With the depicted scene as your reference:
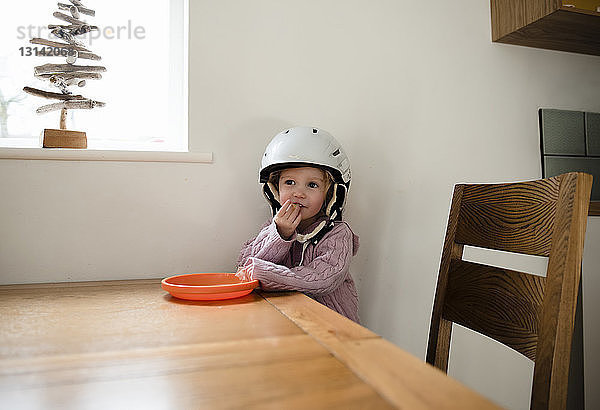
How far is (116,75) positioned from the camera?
5.08ft

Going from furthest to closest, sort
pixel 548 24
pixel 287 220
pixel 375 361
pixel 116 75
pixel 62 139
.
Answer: pixel 548 24
pixel 116 75
pixel 62 139
pixel 287 220
pixel 375 361

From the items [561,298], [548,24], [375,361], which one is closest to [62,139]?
[375,361]

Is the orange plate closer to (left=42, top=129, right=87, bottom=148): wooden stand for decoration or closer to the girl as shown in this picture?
the girl

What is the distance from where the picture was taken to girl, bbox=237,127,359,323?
1.23 meters

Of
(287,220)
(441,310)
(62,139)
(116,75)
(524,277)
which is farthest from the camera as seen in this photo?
(116,75)

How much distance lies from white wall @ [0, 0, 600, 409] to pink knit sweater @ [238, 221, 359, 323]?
21 cm

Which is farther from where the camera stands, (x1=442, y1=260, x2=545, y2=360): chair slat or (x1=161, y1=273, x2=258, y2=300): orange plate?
(x1=161, y1=273, x2=258, y2=300): orange plate

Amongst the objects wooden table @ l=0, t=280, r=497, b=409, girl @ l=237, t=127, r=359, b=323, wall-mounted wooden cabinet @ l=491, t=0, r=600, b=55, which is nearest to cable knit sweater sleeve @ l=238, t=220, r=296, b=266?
girl @ l=237, t=127, r=359, b=323

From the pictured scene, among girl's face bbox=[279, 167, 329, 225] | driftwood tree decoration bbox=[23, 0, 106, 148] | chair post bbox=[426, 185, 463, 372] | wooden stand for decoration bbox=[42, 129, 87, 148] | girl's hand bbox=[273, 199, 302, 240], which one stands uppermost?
driftwood tree decoration bbox=[23, 0, 106, 148]

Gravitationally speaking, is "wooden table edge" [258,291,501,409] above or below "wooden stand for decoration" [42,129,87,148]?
below

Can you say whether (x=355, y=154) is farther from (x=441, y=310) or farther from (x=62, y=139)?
(x=62, y=139)

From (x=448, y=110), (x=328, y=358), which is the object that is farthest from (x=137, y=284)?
(x=448, y=110)

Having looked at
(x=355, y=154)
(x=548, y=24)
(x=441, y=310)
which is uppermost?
(x=548, y=24)

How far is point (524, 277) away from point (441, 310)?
0.80 ft
